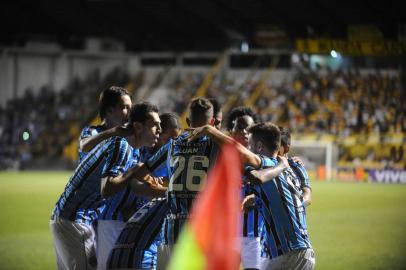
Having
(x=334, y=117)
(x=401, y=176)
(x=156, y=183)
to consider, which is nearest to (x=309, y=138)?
(x=334, y=117)

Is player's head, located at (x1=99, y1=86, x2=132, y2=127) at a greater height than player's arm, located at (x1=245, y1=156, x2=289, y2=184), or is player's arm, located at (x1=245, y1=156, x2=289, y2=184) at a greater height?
player's head, located at (x1=99, y1=86, x2=132, y2=127)

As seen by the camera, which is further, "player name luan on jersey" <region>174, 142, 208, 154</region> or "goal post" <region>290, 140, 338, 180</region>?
"goal post" <region>290, 140, 338, 180</region>

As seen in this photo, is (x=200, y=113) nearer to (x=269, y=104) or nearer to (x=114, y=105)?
(x=114, y=105)

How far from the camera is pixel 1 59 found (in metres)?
45.0

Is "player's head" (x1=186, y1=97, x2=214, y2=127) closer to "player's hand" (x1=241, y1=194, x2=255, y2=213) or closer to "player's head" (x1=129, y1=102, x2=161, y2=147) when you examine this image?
"player's head" (x1=129, y1=102, x2=161, y2=147)

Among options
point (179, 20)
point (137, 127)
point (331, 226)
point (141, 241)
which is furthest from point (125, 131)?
point (179, 20)

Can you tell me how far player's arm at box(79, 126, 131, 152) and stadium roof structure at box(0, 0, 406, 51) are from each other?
29327 millimetres

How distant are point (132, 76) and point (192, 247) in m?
44.1

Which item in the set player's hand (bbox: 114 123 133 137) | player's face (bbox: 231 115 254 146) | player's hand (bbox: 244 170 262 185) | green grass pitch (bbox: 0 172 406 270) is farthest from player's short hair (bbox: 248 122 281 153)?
green grass pitch (bbox: 0 172 406 270)

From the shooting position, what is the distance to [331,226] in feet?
55.2

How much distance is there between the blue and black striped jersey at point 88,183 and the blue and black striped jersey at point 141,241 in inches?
16.2

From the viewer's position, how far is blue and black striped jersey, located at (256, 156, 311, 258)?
5836mm

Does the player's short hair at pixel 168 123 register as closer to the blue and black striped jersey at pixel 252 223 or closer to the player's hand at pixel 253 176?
the blue and black striped jersey at pixel 252 223

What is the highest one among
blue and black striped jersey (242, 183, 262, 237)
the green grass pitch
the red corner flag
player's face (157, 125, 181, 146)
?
player's face (157, 125, 181, 146)
